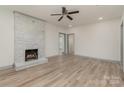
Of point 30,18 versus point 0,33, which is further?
point 30,18

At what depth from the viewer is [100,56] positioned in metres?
6.43

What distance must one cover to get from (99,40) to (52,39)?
11.5ft

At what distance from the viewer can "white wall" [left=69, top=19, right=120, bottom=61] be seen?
5604mm

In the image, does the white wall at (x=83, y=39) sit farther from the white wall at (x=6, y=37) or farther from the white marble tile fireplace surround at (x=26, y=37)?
the white marble tile fireplace surround at (x=26, y=37)

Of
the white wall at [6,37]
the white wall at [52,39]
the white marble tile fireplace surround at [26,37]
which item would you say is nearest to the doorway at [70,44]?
the white wall at [52,39]

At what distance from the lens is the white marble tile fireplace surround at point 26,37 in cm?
462

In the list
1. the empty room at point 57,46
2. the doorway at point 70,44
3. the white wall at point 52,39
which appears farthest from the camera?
the doorway at point 70,44

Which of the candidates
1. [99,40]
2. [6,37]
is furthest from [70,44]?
[6,37]

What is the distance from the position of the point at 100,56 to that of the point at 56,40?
3.71 metres

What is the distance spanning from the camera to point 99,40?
648cm

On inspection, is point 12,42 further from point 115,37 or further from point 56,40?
point 115,37

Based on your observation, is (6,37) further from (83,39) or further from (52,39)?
(83,39)

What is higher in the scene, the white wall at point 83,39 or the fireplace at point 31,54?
the white wall at point 83,39
